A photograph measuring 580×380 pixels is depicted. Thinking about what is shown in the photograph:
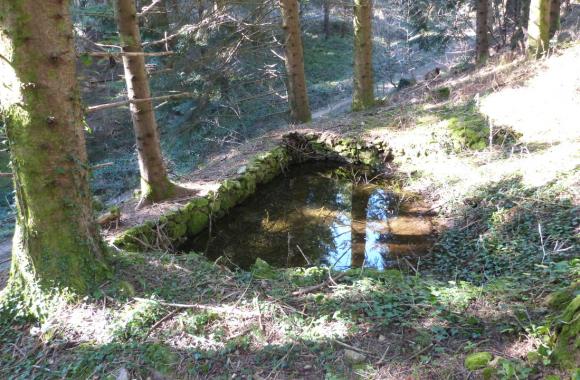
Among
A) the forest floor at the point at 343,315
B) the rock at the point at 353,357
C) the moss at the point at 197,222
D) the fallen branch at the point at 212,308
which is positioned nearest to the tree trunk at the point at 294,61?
the moss at the point at 197,222

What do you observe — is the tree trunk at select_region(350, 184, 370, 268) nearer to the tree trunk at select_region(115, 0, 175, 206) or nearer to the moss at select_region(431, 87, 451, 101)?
the tree trunk at select_region(115, 0, 175, 206)

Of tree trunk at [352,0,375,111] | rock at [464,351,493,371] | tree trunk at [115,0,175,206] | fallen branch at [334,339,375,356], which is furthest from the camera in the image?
tree trunk at [352,0,375,111]

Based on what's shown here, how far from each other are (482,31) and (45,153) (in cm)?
1210

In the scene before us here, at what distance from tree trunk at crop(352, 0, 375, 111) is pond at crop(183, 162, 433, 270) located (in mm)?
3493

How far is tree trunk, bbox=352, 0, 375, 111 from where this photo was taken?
Answer: 1086 cm

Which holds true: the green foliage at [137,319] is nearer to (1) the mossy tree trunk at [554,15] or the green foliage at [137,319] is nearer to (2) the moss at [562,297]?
(2) the moss at [562,297]

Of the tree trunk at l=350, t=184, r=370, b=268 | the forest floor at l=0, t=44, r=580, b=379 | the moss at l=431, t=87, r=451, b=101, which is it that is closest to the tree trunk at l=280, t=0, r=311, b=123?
the moss at l=431, t=87, r=451, b=101

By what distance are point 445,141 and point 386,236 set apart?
116 inches

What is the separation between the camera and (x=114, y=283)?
3762 mm

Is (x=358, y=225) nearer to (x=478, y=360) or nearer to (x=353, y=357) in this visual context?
(x=353, y=357)

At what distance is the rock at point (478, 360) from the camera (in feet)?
8.56

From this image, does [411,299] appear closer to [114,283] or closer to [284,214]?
[114,283]

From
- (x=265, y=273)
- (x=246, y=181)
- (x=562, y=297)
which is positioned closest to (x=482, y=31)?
(x=246, y=181)

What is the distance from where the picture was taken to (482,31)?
39.7ft
